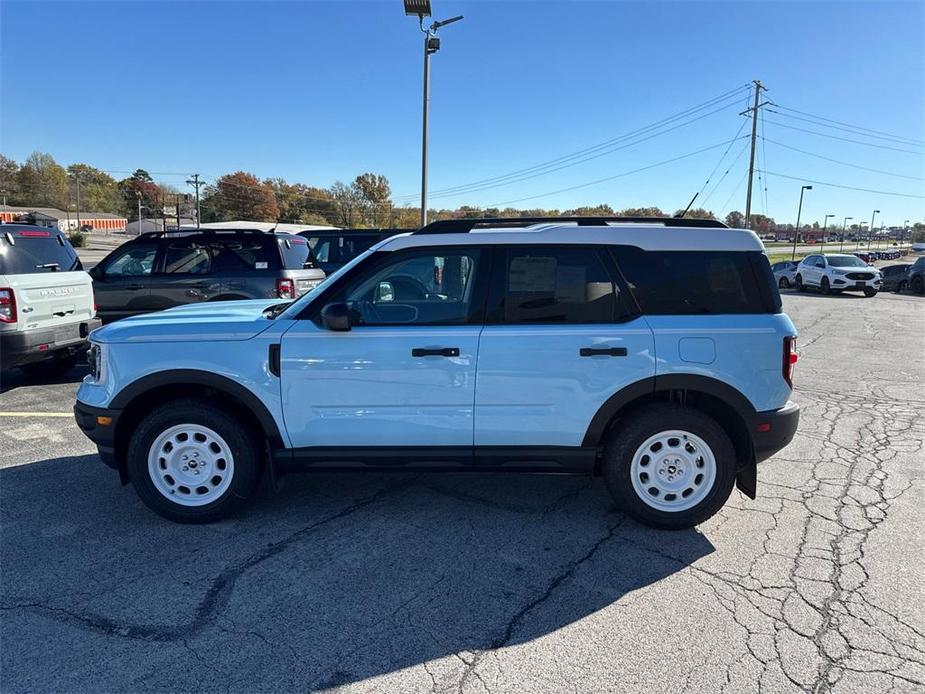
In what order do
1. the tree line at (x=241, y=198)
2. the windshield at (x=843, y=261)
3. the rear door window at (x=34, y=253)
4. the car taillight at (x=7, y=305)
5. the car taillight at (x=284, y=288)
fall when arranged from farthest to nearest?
the tree line at (x=241, y=198), the windshield at (x=843, y=261), the car taillight at (x=284, y=288), the rear door window at (x=34, y=253), the car taillight at (x=7, y=305)

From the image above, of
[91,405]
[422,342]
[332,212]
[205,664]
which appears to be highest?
[332,212]

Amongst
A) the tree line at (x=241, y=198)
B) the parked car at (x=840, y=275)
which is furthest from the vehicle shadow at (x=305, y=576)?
the tree line at (x=241, y=198)

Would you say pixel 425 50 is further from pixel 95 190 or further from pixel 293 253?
pixel 95 190

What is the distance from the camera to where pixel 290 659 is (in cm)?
258

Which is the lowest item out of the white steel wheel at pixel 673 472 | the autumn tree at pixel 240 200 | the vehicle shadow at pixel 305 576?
the vehicle shadow at pixel 305 576

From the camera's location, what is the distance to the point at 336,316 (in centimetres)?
350

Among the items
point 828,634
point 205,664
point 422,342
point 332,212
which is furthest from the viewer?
point 332,212

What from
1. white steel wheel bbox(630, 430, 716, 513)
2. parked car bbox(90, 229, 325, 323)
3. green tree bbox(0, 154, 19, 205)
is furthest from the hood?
green tree bbox(0, 154, 19, 205)

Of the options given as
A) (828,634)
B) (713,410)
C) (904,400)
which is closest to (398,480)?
(713,410)

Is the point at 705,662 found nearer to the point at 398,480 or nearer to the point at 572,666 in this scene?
the point at 572,666

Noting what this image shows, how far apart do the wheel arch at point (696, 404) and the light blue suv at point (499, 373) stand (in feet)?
0.04

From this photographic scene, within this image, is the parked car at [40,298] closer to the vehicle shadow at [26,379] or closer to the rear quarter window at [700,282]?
the vehicle shadow at [26,379]

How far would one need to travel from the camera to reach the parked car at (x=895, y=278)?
28.0 meters

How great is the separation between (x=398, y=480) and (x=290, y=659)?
203 centimetres
